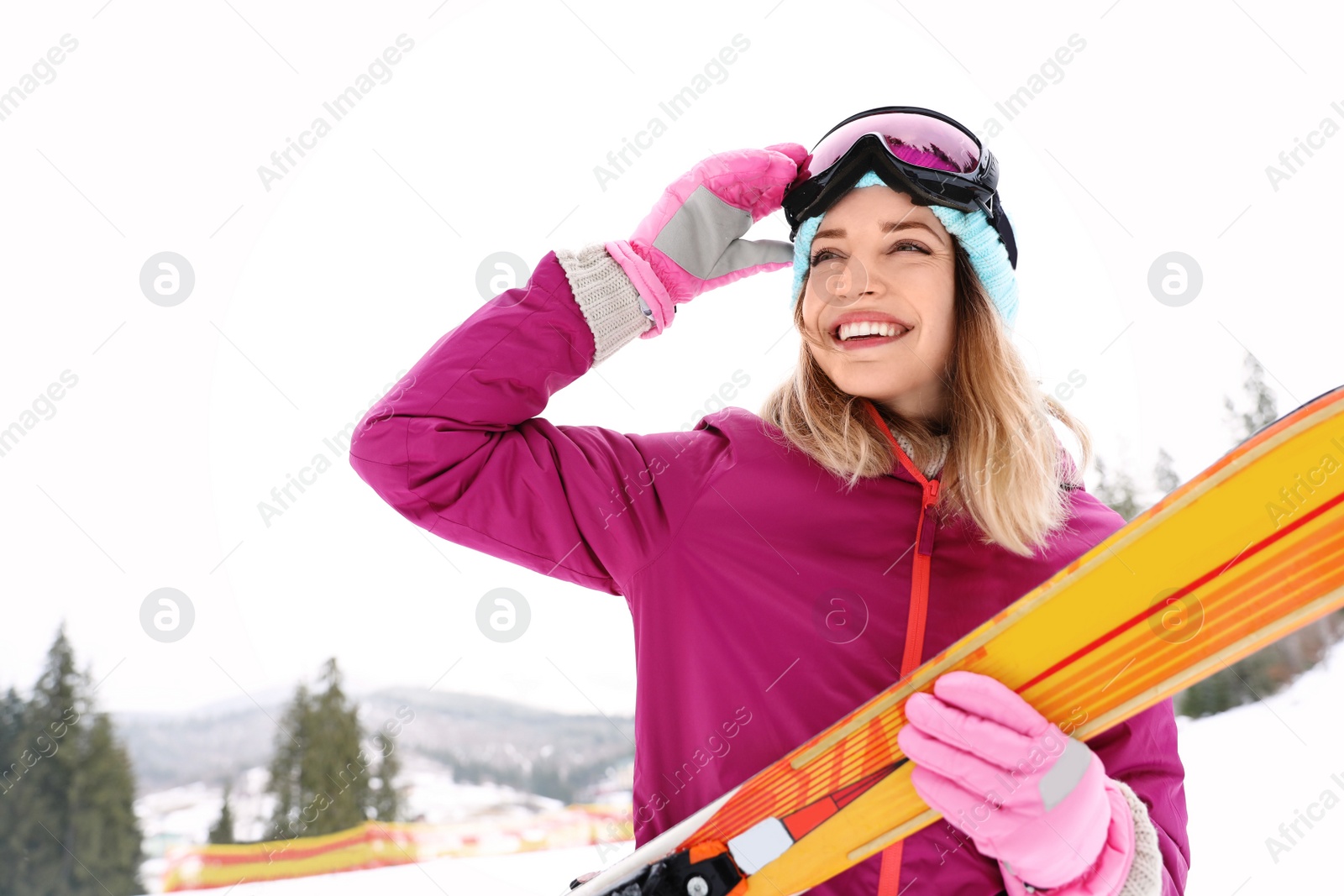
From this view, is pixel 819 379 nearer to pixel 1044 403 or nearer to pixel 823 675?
pixel 1044 403

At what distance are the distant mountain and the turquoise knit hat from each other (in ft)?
20.5

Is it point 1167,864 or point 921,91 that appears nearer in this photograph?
point 1167,864

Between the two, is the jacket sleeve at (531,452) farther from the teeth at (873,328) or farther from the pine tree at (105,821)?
the pine tree at (105,821)

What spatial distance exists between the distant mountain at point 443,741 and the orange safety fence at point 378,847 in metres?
0.52

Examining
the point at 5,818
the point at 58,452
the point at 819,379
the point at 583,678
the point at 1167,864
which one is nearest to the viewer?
the point at 1167,864

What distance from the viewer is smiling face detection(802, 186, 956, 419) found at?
1380 millimetres

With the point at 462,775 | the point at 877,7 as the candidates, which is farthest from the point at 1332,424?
the point at 462,775

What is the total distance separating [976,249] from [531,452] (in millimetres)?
855

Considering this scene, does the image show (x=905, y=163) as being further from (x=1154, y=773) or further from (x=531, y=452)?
(x=1154, y=773)

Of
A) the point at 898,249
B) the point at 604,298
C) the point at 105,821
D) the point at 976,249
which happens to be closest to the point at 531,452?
the point at 604,298

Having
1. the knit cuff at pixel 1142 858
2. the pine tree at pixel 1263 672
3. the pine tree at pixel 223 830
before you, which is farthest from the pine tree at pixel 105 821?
the pine tree at pixel 1263 672

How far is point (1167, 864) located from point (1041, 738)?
0.33m

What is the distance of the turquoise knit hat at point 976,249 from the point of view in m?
1.44

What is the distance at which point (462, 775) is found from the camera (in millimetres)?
7484
